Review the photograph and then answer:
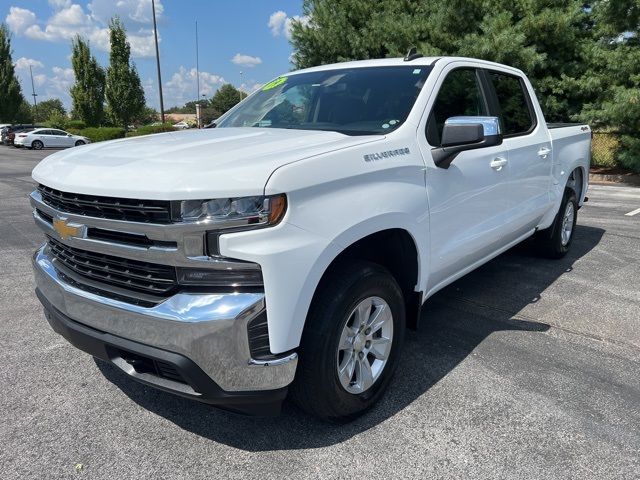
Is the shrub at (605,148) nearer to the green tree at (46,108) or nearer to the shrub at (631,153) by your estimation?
the shrub at (631,153)

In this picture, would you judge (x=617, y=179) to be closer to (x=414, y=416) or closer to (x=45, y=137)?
(x=414, y=416)

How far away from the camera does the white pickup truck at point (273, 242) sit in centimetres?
214

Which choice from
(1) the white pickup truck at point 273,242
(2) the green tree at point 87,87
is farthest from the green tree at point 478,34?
(2) the green tree at point 87,87

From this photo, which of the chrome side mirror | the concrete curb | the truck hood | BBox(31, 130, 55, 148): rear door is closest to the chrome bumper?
the truck hood

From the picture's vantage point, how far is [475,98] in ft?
13.0

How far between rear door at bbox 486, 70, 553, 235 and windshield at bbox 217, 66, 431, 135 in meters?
1.08

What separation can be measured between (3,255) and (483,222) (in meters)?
5.36

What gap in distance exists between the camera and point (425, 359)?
3.48 meters

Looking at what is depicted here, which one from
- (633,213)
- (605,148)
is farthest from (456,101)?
(605,148)

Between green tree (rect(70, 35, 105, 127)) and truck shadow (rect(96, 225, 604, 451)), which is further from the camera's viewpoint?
green tree (rect(70, 35, 105, 127))

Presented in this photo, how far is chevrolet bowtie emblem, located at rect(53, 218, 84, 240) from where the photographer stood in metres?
2.44

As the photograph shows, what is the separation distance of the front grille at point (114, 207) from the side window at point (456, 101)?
1.69m

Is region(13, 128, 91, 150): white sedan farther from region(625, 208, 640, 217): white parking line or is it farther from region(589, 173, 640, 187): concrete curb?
region(625, 208, 640, 217): white parking line

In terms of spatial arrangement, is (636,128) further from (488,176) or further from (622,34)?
(488,176)
